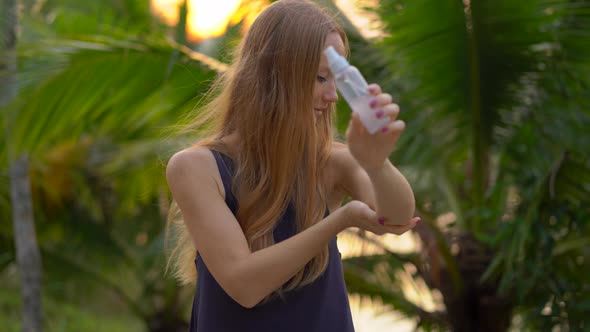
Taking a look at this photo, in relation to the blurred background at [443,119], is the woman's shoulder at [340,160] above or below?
above

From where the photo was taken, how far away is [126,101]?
4324 millimetres

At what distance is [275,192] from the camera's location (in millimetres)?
1673

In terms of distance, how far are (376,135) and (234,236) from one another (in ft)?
1.20

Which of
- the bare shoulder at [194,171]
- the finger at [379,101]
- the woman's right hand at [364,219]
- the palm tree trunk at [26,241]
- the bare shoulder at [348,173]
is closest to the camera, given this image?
the finger at [379,101]

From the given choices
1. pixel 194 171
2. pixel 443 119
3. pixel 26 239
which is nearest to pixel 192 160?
pixel 194 171

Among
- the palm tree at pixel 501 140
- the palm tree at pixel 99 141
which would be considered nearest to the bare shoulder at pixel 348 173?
the palm tree at pixel 99 141

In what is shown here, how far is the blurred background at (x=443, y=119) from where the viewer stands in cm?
421

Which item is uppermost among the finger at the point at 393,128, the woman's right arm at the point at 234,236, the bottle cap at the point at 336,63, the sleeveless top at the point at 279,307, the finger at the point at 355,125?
the bottle cap at the point at 336,63

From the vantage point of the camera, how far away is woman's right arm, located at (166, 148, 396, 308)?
4.98ft

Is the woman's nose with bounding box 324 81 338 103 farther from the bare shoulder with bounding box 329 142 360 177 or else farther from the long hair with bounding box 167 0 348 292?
the bare shoulder with bounding box 329 142 360 177

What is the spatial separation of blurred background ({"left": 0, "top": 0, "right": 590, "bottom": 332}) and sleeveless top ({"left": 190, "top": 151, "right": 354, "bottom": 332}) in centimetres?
157

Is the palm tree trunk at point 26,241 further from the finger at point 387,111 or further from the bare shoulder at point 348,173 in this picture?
the finger at point 387,111

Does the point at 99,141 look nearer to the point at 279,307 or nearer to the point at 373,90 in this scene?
the point at 279,307

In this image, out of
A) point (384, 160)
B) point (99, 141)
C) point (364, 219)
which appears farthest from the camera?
point (99, 141)
